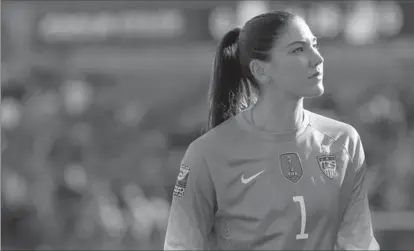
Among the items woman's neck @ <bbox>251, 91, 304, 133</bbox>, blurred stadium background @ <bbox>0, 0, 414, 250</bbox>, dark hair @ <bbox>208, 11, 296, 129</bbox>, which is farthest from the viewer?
blurred stadium background @ <bbox>0, 0, 414, 250</bbox>

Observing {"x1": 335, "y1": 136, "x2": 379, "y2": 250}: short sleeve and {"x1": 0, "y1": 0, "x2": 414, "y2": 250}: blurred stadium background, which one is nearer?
{"x1": 335, "y1": 136, "x2": 379, "y2": 250}: short sleeve

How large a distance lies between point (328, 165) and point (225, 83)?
1.61ft

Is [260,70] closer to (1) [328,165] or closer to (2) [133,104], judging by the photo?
(1) [328,165]

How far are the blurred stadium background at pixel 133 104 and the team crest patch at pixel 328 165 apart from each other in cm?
511

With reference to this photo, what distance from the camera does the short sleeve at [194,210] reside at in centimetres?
308

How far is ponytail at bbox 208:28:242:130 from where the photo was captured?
10.7ft

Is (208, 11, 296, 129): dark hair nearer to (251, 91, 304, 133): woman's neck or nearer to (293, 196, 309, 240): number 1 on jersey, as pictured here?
(251, 91, 304, 133): woman's neck

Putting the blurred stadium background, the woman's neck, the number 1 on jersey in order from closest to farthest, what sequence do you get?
the number 1 on jersey < the woman's neck < the blurred stadium background

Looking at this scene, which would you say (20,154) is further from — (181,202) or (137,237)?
(181,202)

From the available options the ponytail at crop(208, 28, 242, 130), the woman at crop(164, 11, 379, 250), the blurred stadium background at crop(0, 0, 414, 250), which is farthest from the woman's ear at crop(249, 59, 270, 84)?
the blurred stadium background at crop(0, 0, 414, 250)

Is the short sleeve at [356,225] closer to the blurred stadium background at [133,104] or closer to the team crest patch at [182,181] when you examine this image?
the team crest patch at [182,181]

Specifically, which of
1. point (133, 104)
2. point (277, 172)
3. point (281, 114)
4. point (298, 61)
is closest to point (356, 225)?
point (277, 172)

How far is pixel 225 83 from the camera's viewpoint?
329 centimetres

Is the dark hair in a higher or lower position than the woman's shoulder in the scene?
higher
